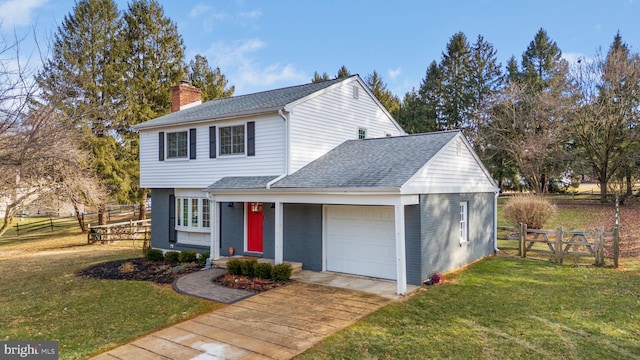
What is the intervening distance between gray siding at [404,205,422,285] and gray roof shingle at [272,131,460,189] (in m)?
1.10

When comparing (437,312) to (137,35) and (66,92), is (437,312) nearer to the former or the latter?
(66,92)

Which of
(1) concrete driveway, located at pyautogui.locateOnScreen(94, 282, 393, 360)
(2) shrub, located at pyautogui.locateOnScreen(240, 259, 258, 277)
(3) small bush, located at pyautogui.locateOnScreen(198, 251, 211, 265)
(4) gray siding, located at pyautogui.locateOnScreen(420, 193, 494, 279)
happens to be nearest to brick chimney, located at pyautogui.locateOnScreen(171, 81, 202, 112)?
(3) small bush, located at pyautogui.locateOnScreen(198, 251, 211, 265)

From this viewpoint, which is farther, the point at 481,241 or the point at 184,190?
the point at 184,190

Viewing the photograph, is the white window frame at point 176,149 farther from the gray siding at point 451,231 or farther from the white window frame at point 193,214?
the gray siding at point 451,231

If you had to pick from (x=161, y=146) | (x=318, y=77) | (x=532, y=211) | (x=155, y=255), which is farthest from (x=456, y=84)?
(x=155, y=255)

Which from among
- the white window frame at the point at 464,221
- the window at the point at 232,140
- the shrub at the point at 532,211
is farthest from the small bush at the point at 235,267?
the shrub at the point at 532,211

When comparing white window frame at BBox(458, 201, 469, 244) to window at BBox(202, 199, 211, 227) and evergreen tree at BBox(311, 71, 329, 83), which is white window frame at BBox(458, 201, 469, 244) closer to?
window at BBox(202, 199, 211, 227)

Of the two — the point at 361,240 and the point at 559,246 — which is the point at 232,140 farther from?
the point at 559,246

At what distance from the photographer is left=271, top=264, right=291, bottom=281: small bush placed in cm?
1028

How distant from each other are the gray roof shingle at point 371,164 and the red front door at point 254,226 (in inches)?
77.1

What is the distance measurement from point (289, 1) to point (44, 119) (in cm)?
1571

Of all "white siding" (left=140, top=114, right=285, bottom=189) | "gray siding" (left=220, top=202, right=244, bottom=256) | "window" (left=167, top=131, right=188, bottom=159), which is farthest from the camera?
"window" (left=167, top=131, right=188, bottom=159)

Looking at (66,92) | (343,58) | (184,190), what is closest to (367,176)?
(66,92)

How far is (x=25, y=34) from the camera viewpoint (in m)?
5.76
